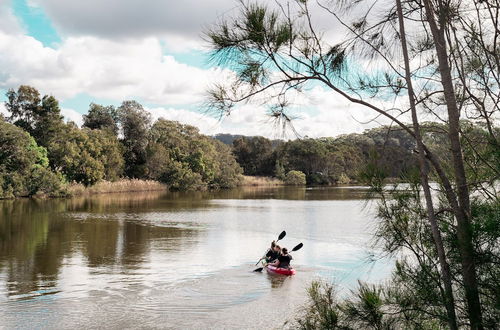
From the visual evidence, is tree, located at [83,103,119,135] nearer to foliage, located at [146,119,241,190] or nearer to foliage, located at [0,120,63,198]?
foliage, located at [146,119,241,190]

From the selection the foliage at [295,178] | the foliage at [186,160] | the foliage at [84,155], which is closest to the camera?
the foliage at [84,155]

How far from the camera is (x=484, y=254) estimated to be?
9.12 feet

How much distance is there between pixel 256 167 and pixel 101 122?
2092cm

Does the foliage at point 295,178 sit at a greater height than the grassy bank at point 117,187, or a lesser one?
greater

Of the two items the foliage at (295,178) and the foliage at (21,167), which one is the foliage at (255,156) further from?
the foliage at (21,167)

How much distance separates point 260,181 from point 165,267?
46.5 metres

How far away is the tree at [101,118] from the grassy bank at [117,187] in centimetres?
684

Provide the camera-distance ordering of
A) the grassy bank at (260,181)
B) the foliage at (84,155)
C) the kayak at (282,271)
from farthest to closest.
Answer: the grassy bank at (260,181) → the foliage at (84,155) → the kayak at (282,271)

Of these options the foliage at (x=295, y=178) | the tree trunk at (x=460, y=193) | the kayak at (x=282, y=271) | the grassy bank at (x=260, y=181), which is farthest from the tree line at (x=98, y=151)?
the tree trunk at (x=460, y=193)

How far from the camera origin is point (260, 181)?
2297 inches

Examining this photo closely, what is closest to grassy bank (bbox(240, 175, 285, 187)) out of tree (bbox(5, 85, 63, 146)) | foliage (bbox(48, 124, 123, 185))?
foliage (bbox(48, 124, 123, 185))

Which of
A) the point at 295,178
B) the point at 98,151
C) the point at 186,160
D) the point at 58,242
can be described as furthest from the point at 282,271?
the point at 295,178

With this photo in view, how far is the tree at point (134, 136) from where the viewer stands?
46.9m

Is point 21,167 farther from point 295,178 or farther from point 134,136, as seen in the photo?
point 295,178
